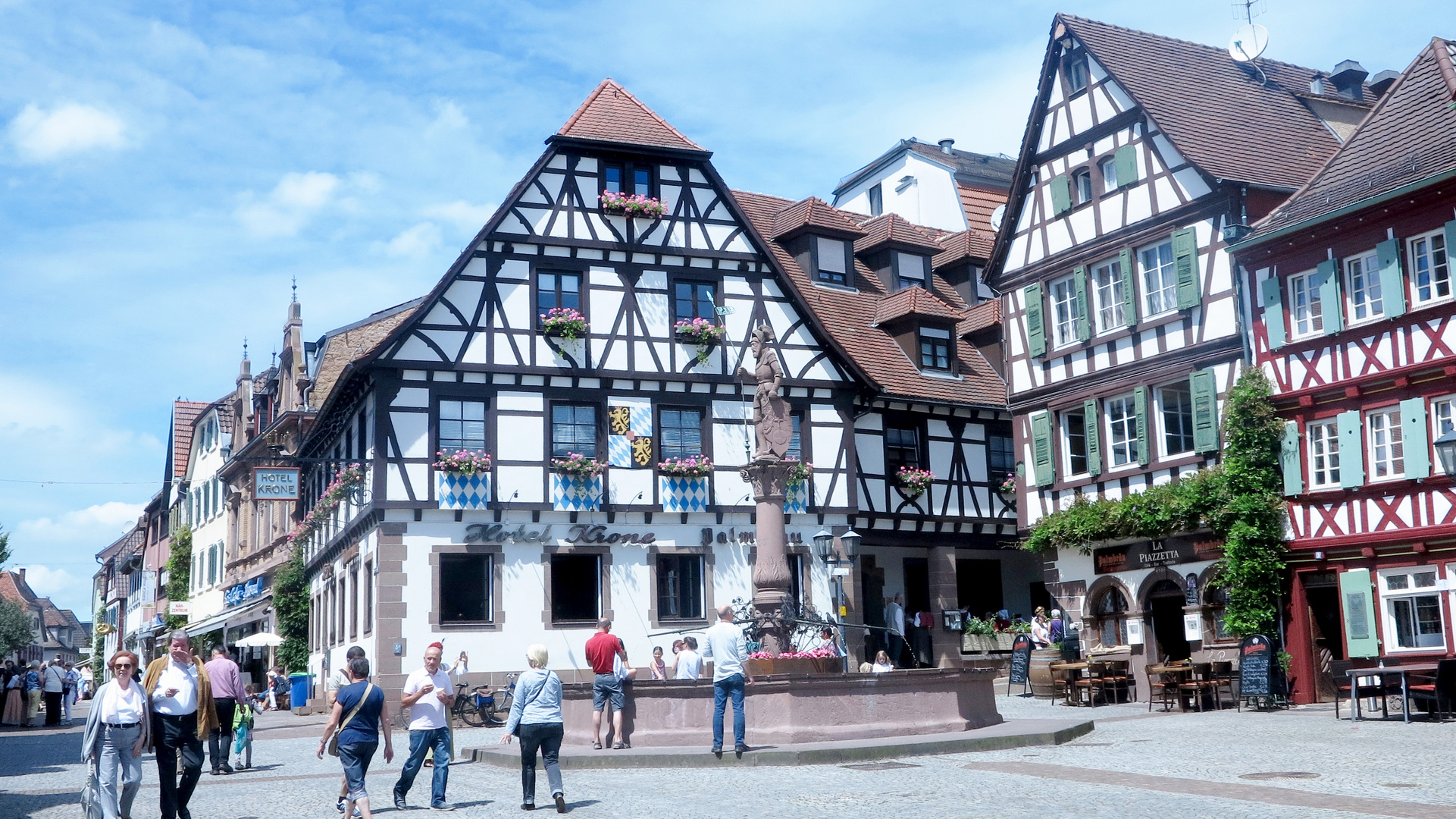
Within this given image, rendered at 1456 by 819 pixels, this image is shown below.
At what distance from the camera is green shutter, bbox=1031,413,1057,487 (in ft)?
98.7

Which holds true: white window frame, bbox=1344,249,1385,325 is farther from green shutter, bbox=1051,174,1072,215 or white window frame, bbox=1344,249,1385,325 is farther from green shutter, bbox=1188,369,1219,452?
green shutter, bbox=1051,174,1072,215

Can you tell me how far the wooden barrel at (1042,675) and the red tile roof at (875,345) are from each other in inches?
289

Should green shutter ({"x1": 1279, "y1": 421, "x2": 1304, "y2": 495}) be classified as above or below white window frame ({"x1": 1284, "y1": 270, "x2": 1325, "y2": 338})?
below

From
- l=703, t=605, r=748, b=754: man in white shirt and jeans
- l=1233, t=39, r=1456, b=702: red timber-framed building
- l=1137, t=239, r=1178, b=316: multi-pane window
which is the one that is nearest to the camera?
l=703, t=605, r=748, b=754: man in white shirt and jeans

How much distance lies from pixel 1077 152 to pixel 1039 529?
7290 mm

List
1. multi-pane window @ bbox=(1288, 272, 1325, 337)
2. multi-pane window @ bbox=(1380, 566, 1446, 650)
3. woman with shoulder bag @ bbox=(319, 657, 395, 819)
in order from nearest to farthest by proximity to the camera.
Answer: woman with shoulder bag @ bbox=(319, 657, 395, 819) < multi-pane window @ bbox=(1380, 566, 1446, 650) < multi-pane window @ bbox=(1288, 272, 1325, 337)

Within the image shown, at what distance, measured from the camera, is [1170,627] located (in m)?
28.7

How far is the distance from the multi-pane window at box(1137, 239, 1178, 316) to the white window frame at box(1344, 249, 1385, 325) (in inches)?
136

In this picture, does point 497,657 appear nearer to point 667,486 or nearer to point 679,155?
point 667,486

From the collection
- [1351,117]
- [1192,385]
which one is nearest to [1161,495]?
[1192,385]

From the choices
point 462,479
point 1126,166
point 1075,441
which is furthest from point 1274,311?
point 462,479

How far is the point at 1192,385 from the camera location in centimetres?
2647

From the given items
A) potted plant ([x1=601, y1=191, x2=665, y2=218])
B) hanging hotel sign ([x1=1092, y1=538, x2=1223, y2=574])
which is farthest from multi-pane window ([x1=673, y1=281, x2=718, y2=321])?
hanging hotel sign ([x1=1092, y1=538, x2=1223, y2=574])

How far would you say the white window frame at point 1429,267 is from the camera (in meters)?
22.7
